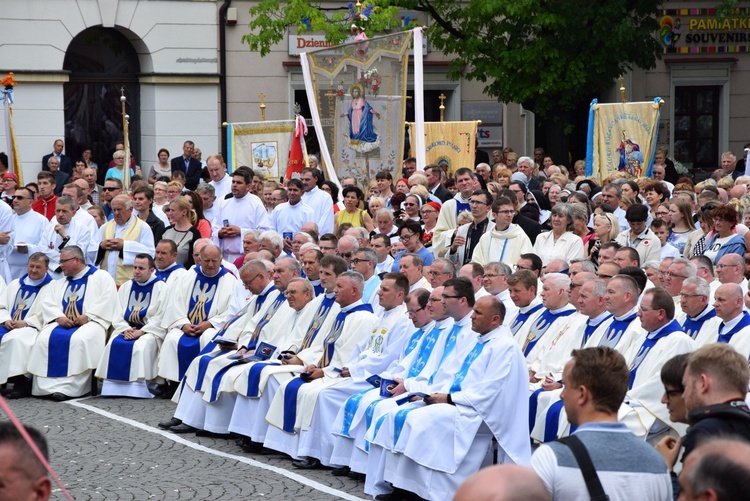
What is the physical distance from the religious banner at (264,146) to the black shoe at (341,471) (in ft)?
28.7

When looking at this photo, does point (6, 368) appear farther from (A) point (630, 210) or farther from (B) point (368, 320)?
(A) point (630, 210)

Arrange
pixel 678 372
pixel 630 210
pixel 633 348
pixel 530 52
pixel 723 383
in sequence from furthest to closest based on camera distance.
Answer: pixel 530 52 → pixel 630 210 → pixel 633 348 → pixel 678 372 → pixel 723 383

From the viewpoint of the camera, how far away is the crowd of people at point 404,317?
7961 millimetres

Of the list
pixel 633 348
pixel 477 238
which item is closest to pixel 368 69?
pixel 477 238

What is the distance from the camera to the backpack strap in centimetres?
401

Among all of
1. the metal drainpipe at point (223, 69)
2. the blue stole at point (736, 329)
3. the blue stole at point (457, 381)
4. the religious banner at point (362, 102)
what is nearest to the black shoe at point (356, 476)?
the blue stole at point (457, 381)

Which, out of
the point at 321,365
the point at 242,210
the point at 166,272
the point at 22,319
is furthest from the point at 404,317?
the point at 242,210

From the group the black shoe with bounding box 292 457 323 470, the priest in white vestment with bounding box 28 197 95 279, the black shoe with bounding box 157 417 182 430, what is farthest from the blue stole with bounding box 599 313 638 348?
the priest in white vestment with bounding box 28 197 95 279

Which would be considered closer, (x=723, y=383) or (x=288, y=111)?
(x=723, y=383)

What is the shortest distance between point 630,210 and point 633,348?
2.85 m

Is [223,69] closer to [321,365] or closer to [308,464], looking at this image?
[321,365]

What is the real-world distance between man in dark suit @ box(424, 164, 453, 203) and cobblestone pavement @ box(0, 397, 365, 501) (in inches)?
173

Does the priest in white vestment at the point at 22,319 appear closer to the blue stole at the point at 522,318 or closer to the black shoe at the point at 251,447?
the black shoe at the point at 251,447

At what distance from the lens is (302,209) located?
46.0ft
